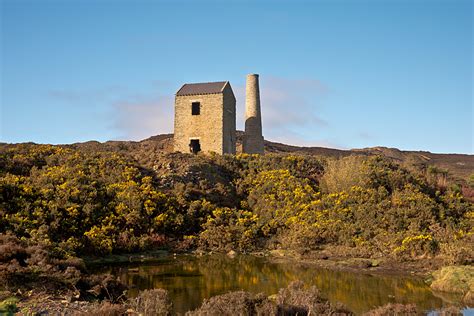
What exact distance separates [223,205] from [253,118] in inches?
421

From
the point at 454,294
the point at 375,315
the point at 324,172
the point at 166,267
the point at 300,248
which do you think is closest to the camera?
the point at 375,315

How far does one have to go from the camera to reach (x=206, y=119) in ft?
103

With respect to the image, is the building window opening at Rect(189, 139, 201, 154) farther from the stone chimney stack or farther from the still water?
the still water

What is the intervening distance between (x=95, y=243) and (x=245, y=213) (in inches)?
306

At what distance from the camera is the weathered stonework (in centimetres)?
3100

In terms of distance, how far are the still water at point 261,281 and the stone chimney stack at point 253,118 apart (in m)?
16.5

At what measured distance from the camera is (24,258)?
451 inches

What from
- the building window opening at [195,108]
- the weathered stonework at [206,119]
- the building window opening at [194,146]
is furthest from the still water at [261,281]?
the building window opening at [195,108]

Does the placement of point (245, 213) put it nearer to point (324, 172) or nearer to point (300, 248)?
point (300, 248)

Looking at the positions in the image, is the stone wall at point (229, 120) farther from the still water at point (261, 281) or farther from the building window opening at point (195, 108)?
the still water at point (261, 281)

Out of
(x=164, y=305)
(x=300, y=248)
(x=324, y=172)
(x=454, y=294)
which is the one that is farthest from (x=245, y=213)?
(x=164, y=305)

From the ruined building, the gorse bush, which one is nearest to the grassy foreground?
the gorse bush

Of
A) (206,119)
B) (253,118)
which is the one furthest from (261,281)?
(253,118)

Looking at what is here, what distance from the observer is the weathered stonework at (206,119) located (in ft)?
102
